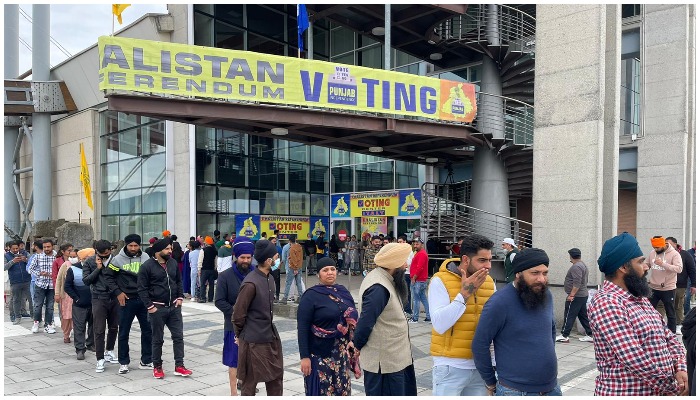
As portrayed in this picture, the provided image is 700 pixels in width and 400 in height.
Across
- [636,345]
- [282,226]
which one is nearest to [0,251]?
[636,345]

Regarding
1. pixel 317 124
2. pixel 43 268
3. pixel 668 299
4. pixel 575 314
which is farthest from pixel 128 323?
pixel 668 299

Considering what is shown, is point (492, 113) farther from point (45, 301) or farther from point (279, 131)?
point (45, 301)

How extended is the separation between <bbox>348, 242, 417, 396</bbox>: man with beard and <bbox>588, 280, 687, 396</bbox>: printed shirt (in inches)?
57.8

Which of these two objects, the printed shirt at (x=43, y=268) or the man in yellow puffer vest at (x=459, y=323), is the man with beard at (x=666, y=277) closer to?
the man in yellow puffer vest at (x=459, y=323)

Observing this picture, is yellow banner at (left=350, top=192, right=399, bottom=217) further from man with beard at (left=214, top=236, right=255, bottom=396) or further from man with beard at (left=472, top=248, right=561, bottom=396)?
man with beard at (left=472, top=248, right=561, bottom=396)

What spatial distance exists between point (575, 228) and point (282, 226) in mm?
14589

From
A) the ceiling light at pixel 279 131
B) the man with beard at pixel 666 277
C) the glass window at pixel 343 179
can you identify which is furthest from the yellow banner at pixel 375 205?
the man with beard at pixel 666 277

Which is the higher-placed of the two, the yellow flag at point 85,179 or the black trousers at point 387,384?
the yellow flag at point 85,179

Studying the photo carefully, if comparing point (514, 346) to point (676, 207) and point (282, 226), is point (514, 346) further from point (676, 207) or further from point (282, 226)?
point (282, 226)

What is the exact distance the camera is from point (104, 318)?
7578 millimetres

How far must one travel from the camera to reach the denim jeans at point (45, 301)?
10.1 m

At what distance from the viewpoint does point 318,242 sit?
70.7ft

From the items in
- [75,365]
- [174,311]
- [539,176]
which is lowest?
[75,365]

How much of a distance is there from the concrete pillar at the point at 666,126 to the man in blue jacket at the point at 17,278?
54.0 feet
